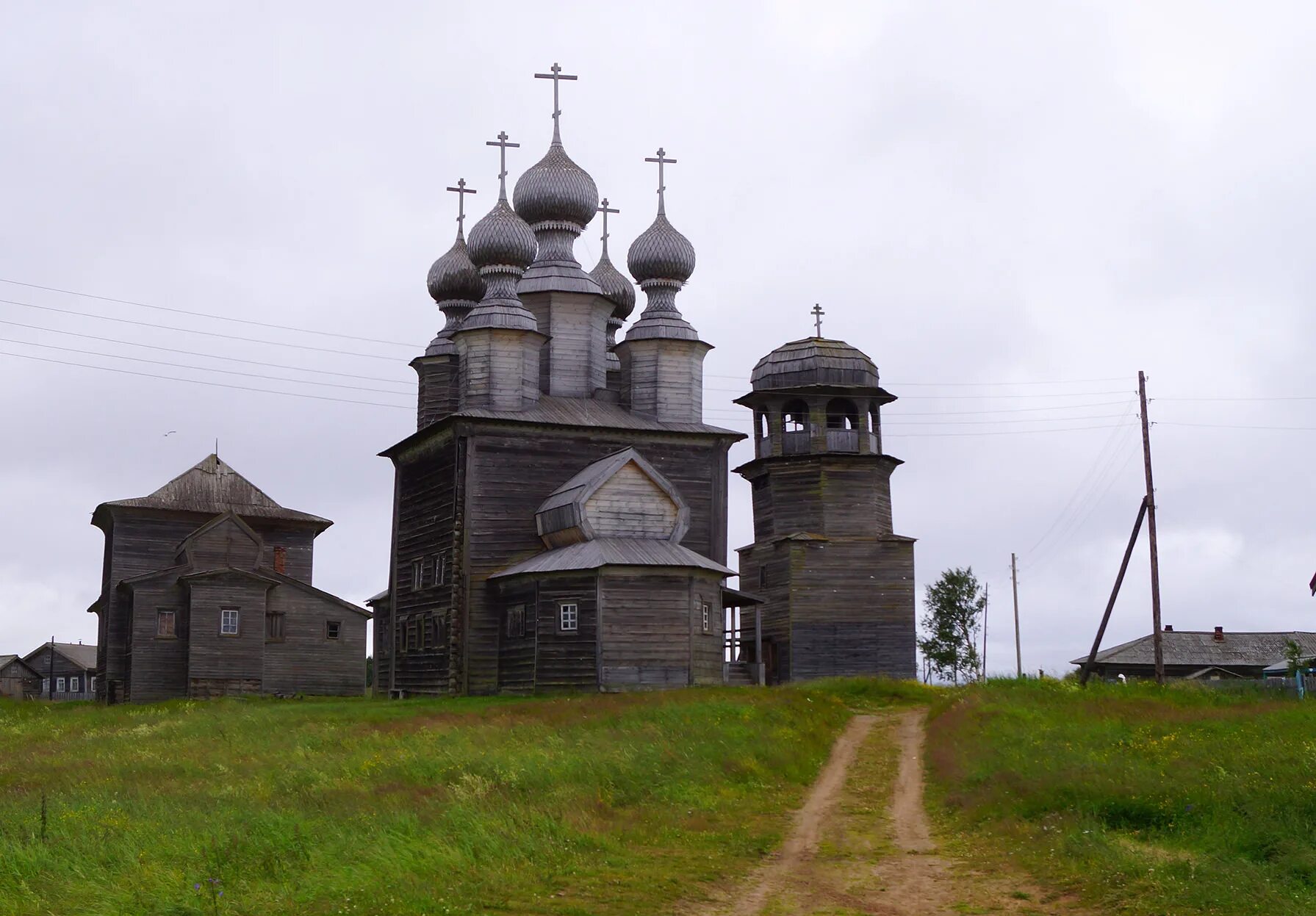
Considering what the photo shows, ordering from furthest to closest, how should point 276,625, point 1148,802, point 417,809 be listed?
point 276,625 < point 417,809 < point 1148,802

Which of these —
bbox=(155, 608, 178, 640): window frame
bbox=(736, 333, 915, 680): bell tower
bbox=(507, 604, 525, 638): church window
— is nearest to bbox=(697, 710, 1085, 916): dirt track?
bbox=(507, 604, 525, 638): church window

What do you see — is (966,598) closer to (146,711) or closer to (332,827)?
(146,711)

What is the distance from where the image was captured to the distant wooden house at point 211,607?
156 feet

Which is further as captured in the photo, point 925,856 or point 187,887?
point 925,856

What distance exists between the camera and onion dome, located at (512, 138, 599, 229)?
44.9m

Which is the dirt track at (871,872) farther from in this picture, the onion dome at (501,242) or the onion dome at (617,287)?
the onion dome at (617,287)

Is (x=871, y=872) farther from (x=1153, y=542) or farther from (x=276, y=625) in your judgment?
(x=276, y=625)

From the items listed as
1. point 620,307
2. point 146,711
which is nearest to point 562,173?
point 620,307

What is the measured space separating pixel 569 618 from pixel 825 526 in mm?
12537

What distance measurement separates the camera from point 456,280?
48312mm

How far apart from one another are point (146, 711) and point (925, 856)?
28.8 m

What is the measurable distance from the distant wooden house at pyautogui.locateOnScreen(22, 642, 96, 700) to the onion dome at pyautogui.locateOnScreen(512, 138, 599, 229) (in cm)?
4949

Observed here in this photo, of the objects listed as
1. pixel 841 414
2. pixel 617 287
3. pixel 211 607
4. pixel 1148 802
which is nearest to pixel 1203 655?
pixel 841 414

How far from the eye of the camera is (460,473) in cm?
3975
